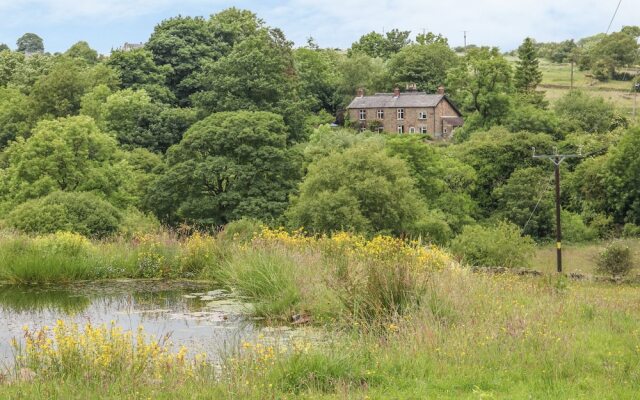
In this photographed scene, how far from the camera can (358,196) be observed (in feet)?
119

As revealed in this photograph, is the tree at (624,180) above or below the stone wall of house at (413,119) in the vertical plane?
below

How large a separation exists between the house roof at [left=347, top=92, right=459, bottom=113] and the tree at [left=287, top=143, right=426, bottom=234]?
45777 millimetres

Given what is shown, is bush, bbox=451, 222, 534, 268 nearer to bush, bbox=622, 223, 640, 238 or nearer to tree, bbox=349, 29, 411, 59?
bush, bbox=622, 223, 640, 238

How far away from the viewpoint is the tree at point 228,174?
41.0m

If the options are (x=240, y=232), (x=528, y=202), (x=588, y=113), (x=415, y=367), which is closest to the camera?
(x=415, y=367)

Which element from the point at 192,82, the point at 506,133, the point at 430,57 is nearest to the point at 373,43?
the point at 430,57

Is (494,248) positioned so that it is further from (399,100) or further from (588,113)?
(399,100)

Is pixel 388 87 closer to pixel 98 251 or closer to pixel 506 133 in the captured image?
pixel 506 133

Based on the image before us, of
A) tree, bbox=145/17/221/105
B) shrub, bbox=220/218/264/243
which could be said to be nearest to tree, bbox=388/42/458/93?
tree, bbox=145/17/221/105

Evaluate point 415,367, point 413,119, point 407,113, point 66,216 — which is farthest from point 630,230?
point 415,367

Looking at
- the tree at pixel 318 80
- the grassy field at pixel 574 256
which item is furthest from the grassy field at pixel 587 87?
the grassy field at pixel 574 256

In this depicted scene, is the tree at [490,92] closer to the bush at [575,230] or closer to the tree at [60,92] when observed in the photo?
the bush at [575,230]

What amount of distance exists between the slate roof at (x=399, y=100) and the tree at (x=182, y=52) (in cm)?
1717

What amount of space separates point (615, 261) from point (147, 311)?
2768 centimetres
